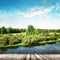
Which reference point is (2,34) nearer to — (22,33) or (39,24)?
(22,33)

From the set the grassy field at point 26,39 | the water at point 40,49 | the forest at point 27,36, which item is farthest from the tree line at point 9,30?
the water at point 40,49

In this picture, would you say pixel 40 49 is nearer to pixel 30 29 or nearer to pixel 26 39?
pixel 26 39

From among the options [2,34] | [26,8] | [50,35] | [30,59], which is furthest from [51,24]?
[30,59]

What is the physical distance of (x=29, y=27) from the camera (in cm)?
523

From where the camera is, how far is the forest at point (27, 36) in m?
5.38

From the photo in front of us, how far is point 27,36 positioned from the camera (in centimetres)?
573

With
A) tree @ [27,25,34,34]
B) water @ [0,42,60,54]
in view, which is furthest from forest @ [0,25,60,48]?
water @ [0,42,60,54]

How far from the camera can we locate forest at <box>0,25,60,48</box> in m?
5.38

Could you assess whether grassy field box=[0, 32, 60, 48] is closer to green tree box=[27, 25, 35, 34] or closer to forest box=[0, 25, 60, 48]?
forest box=[0, 25, 60, 48]

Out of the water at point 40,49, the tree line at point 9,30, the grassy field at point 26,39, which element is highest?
the tree line at point 9,30

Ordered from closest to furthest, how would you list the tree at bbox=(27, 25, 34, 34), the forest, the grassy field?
the tree at bbox=(27, 25, 34, 34), the forest, the grassy field

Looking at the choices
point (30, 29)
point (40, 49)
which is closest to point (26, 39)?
point (30, 29)

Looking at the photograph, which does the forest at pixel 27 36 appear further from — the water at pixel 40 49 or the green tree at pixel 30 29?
the water at pixel 40 49

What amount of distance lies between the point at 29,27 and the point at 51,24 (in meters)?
0.90
